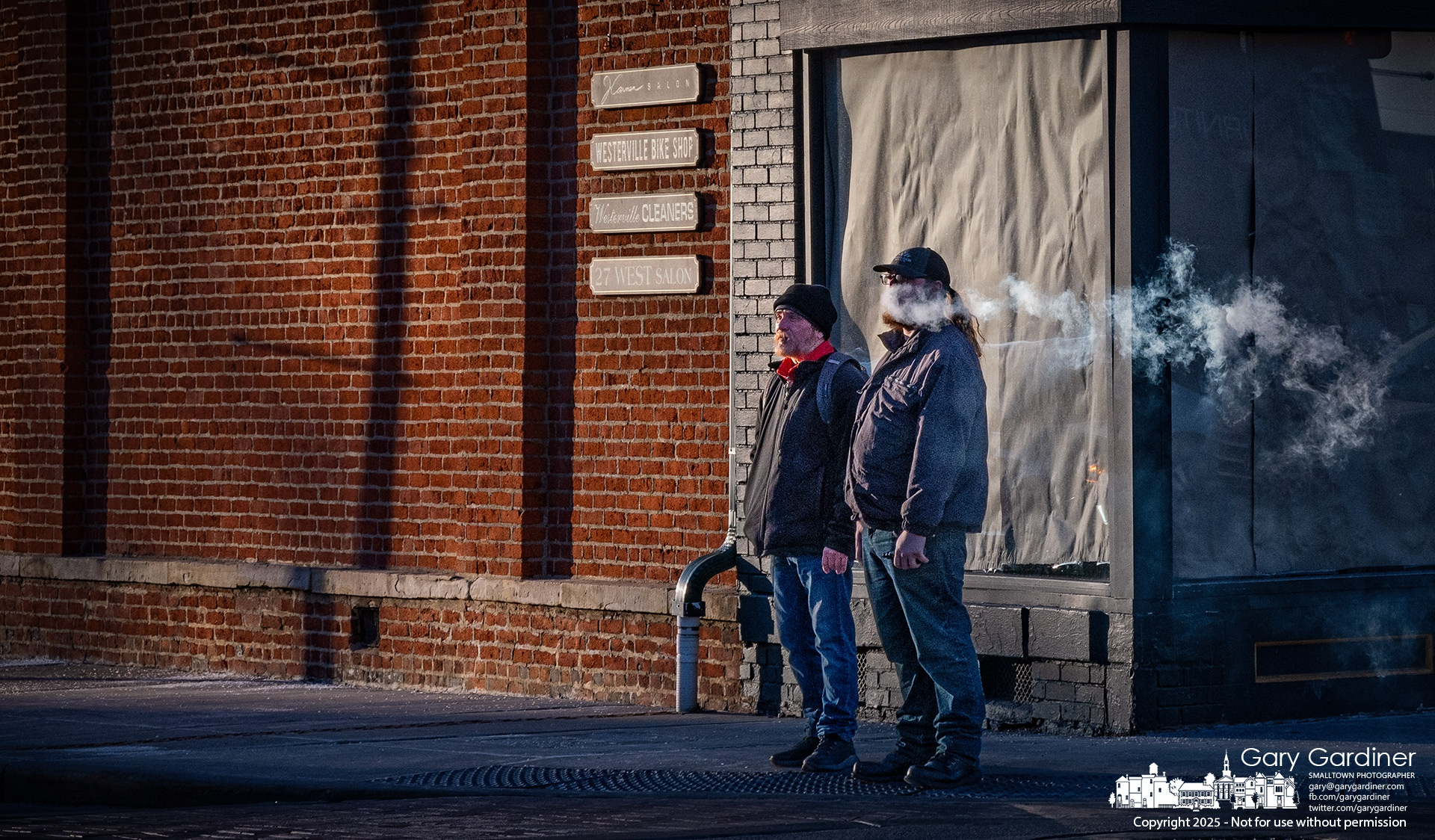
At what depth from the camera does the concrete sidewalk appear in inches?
331

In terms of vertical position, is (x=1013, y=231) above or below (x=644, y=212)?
below

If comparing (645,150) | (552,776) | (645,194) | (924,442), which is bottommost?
(552,776)

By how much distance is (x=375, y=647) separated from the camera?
12.6 m

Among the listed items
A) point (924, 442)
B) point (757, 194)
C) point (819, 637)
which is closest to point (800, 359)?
point (924, 442)

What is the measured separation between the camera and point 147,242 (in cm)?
1399

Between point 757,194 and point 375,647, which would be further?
point 375,647

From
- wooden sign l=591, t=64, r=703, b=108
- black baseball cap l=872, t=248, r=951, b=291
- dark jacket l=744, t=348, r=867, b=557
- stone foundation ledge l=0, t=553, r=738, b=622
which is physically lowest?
stone foundation ledge l=0, t=553, r=738, b=622

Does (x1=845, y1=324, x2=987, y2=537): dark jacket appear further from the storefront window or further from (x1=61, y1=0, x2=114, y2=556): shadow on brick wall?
(x1=61, y1=0, x2=114, y2=556): shadow on brick wall

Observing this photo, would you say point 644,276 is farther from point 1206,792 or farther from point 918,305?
point 1206,792

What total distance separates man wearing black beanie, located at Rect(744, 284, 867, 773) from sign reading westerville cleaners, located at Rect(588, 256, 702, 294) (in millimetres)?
2348

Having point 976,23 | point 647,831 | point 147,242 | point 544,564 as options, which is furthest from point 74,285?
point 647,831

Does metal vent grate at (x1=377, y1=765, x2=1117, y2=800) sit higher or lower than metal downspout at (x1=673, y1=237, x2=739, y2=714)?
lower

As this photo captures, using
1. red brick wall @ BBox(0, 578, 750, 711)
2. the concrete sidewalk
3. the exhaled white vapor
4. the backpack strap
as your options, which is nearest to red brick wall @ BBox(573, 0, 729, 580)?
red brick wall @ BBox(0, 578, 750, 711)

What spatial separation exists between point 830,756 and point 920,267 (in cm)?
198
